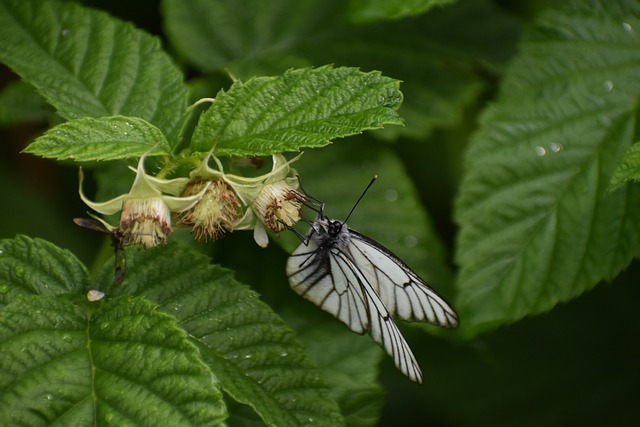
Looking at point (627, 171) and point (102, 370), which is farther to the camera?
point (627, 171)

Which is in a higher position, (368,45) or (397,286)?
(368,45)

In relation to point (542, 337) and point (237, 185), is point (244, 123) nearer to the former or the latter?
point (237, 185)

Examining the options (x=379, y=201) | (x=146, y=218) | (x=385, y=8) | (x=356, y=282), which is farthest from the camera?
(x=379, y=201)

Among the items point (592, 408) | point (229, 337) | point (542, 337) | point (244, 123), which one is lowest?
point (592, 408)

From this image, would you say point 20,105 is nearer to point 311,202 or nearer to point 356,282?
point 311,202

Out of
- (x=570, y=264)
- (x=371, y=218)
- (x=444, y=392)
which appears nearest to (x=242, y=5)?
(x=371, y=218)

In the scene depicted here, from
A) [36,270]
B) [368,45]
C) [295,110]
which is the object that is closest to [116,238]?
[36,270]

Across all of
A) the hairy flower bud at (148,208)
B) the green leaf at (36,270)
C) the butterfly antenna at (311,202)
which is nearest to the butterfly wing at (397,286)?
the butterfly antenna at (311,202)
